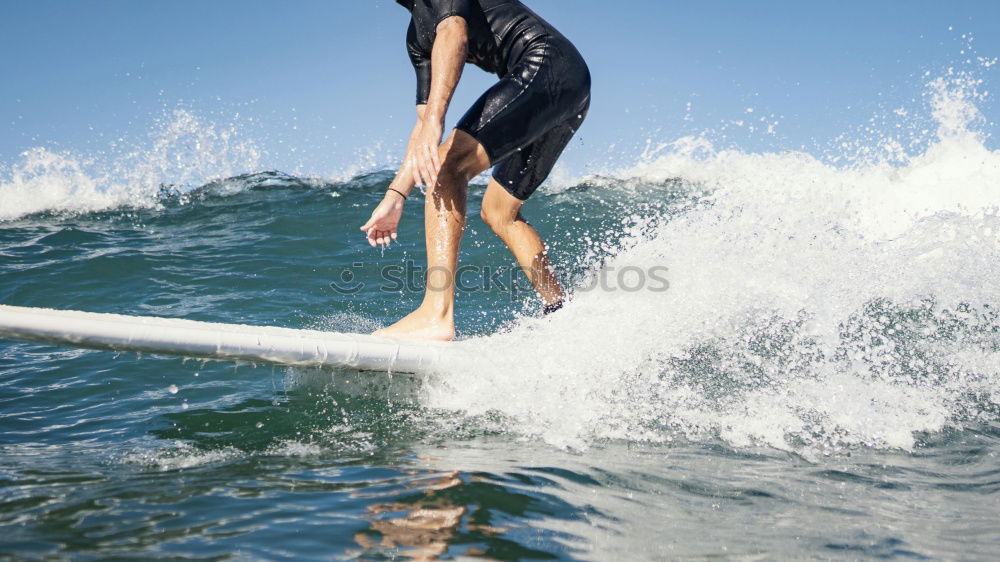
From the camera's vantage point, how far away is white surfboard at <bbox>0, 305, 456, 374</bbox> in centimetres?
212

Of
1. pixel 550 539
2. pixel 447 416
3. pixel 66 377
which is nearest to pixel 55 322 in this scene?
pixel 447 416

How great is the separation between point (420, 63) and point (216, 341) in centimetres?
165

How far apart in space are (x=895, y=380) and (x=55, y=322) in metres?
3.14

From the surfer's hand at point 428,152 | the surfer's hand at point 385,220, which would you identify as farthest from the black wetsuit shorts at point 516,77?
the surfer's hand at point 385,220

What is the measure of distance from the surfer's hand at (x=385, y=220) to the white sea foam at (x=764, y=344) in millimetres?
619

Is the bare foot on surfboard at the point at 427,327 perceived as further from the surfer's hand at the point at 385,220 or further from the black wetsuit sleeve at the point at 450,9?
the black wetsuit sleeve at the point at 450,9

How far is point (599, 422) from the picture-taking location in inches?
103

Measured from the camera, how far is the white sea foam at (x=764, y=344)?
269 cm

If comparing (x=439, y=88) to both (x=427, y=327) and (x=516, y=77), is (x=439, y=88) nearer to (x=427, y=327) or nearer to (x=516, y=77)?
(x=516, y=77)

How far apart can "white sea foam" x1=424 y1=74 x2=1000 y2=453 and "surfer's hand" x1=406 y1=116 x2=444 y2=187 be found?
2.35ft

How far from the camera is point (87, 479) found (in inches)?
80.3

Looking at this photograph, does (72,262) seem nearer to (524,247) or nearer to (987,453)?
(524,247)

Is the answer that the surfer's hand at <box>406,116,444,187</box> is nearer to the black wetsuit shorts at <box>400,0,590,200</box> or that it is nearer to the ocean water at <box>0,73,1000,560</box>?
the black wetsuit shorts at <box>400,0,590,200</box>

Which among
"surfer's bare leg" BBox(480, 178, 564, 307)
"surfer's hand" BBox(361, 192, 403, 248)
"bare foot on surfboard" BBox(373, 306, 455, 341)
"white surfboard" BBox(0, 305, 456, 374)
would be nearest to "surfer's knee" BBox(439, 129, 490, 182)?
"surfer's hand" BBox(361, 192, 403, 248)
